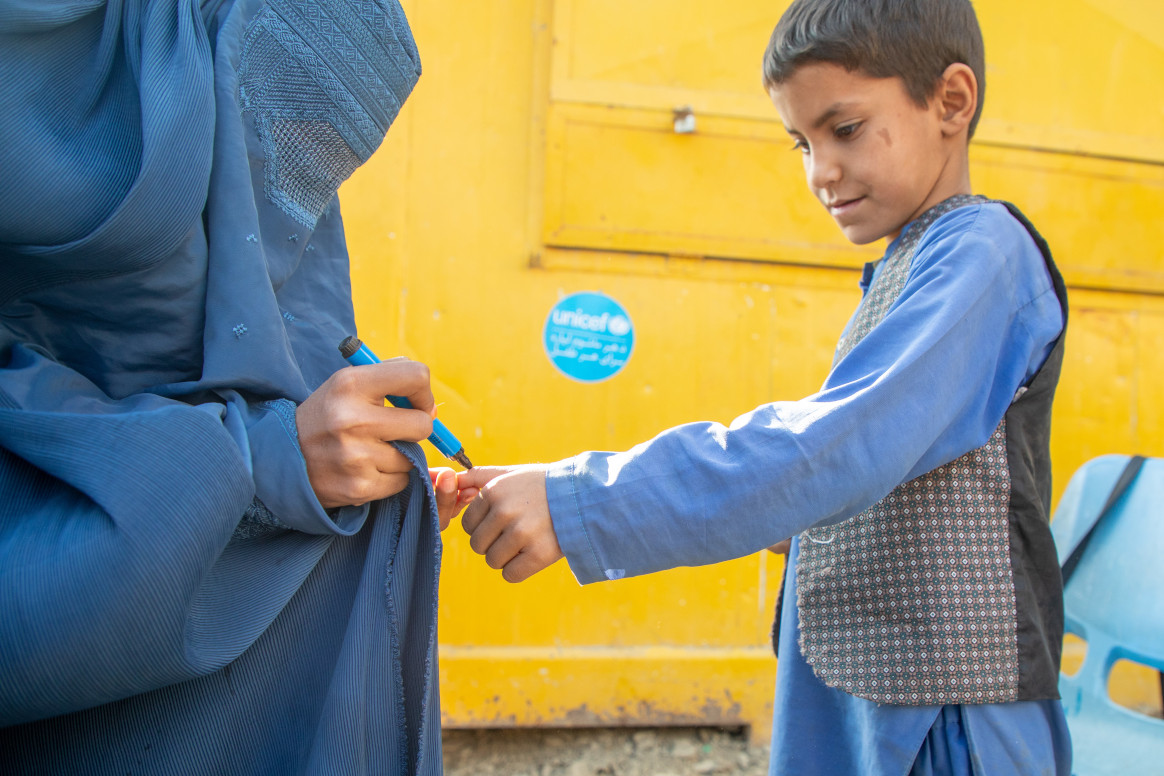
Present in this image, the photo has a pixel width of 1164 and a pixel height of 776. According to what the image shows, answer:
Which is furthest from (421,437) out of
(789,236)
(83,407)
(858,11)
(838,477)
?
(789,236)

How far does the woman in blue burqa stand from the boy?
17 centimetres

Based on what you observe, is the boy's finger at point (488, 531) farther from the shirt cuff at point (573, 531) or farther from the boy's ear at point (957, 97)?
the boy's ear at point (957, 97)

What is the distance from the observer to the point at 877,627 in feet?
3.12

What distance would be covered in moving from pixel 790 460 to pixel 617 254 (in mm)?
1459

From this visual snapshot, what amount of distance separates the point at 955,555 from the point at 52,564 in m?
0.92

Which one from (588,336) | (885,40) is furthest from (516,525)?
(588,336)

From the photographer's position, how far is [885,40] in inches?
41.4

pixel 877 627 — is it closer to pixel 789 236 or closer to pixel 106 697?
pixel 106 697

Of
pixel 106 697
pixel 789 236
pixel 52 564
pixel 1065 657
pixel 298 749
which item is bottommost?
pixel 1065 657

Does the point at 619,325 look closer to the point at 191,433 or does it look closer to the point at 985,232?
the point at 985,232

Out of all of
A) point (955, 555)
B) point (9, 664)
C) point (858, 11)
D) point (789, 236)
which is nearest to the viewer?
point (9, 664)

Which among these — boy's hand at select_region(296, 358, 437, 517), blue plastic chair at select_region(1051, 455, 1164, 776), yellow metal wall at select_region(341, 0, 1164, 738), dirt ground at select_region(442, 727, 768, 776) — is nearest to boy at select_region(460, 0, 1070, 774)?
boy's hand at select_region(296, 358, 437, 517)

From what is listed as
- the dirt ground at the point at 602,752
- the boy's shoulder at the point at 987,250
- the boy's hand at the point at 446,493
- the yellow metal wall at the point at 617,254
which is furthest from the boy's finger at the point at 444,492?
the dirt ground at the point at 602,752

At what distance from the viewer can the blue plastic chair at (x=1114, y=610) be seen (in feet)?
5.14
